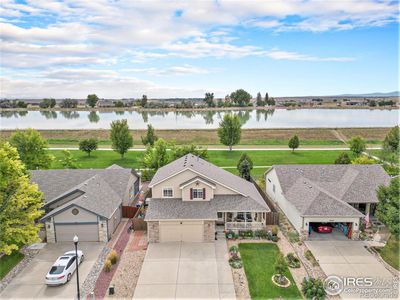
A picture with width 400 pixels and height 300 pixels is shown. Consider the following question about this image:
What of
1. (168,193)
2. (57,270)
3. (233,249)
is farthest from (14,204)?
(233,249)

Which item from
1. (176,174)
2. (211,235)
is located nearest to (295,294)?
(211,235)

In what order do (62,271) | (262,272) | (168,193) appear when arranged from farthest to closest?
(168,193) < (262,272) < (62,271)

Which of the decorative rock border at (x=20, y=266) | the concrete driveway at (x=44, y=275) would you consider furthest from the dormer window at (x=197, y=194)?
the decorative rock border at (x=20, y=266)

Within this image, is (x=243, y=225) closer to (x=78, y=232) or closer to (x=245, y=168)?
(x=78, y=232)

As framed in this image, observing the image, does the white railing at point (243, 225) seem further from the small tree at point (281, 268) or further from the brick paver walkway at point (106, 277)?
the brick paver walkway at point (106, 277)

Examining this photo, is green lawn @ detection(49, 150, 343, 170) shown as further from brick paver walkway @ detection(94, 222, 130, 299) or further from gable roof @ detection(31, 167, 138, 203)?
brick paver walkway @ detection(94, 222, 130, 299)

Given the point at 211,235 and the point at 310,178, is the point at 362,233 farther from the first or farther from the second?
the point at 211,235

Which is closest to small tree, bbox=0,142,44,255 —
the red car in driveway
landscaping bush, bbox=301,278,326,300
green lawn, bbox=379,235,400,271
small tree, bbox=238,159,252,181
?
landscaping bush, bbox=301,278,326,300
